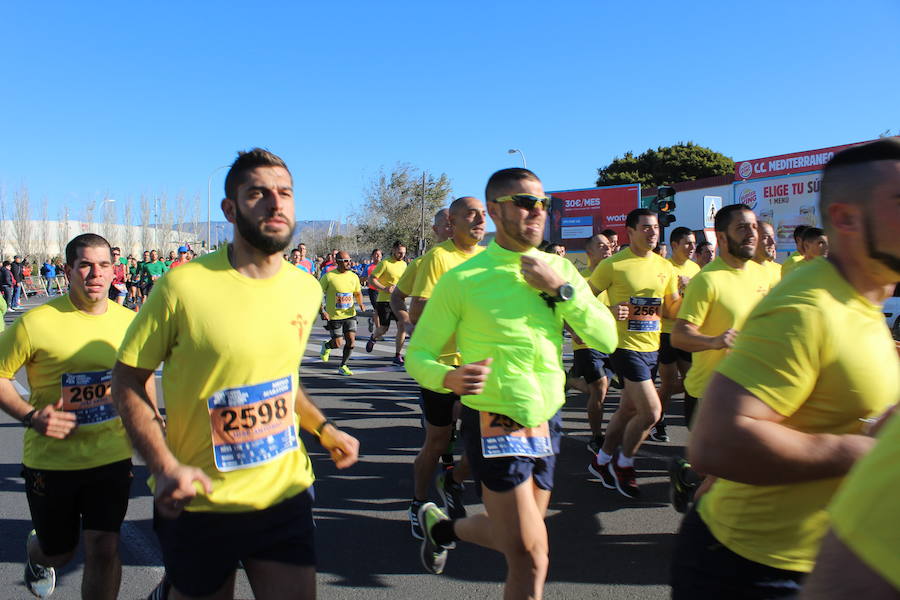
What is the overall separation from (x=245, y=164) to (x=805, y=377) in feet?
6.50

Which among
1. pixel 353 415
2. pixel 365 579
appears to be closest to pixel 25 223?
pixel 353 415

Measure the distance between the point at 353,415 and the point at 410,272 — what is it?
243cm

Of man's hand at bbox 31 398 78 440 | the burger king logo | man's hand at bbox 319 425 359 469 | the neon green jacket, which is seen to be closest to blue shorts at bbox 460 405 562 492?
the neon green jacket

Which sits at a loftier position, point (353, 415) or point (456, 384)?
point (456, 384)

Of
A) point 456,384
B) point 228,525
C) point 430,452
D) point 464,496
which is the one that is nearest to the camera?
point 228,525

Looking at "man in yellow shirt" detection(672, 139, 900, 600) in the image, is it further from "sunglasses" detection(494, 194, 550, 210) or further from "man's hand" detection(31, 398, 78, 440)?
"man's hand" detection(31, 398, 78, 440)

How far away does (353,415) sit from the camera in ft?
26.9

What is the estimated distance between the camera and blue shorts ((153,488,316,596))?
2283mm

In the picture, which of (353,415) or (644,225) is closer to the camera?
(644,225)

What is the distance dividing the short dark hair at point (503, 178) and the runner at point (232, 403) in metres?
1.05

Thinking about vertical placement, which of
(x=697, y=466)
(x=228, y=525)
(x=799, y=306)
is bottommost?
(x=228, y=525)

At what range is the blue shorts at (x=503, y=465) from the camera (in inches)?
112

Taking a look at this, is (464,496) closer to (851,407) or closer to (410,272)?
(410,272)

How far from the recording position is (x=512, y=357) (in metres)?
2.94
